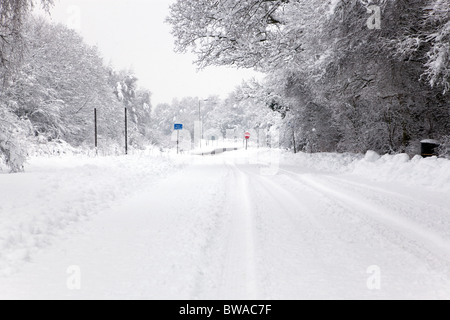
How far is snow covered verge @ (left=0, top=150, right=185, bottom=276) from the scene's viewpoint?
14.1ft

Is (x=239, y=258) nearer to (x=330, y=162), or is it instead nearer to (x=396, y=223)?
(x=396, y=223)

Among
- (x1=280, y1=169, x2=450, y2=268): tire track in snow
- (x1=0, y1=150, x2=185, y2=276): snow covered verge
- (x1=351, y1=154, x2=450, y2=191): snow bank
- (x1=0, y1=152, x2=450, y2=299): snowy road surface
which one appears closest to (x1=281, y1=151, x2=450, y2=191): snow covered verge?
(x1=351, y1=154, x2=450, y2=191): snow bank

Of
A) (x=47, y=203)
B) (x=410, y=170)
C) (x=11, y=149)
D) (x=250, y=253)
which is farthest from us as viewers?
(x=11, y=149)

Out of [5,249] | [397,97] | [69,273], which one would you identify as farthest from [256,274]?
[397,97]

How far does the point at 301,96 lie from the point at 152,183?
1236 centimetres

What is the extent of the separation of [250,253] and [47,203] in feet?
14.8

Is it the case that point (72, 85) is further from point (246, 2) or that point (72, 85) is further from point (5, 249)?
Answer: point (5, 249)

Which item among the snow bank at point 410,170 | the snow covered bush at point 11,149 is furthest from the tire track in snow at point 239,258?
the snow covered bush at point 11,149

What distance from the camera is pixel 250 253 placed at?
13.5 feet

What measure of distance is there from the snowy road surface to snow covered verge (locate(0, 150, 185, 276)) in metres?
0.25

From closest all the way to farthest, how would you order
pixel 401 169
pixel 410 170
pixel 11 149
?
pixel 410 170, pixel 401 169, pixel 11 149

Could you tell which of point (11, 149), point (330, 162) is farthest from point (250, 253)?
point (330, 162)

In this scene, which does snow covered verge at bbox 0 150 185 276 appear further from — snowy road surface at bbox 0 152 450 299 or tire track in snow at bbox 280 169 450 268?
tire track in snow at bbox 280 169 450 268

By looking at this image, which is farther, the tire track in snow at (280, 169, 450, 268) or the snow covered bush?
the snow covered bush
